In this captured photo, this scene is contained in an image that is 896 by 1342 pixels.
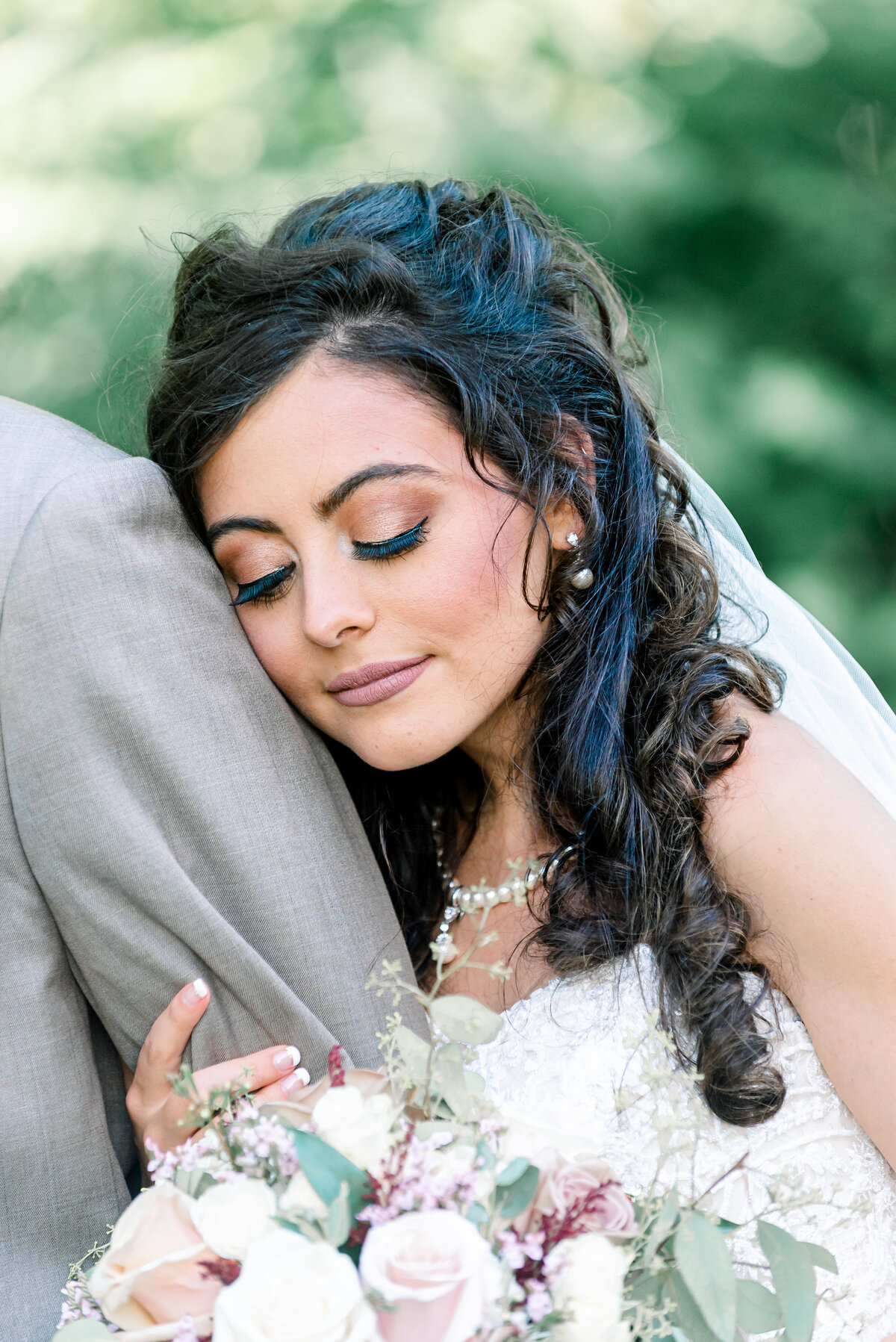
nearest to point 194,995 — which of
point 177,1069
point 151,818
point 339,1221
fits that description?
point 177,1069

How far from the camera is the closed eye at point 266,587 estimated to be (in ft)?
6.64

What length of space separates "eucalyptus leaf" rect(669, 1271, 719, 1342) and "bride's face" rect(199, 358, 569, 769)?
1098mm

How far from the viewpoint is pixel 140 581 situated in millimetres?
1809

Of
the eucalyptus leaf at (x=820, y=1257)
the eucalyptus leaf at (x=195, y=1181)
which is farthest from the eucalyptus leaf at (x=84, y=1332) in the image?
the eucalyptus leaf at (x=820, y=1257)

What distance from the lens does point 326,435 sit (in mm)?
1956

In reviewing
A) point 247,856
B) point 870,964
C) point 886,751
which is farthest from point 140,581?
point 886,751

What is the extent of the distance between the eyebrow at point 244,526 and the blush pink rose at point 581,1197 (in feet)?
3.80

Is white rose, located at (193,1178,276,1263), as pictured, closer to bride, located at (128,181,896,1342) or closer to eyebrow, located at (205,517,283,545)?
bride, located at (128,181,896,1342)

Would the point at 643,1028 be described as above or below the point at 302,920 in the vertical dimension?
below

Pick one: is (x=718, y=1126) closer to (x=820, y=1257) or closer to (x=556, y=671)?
(x=820, y=1257)

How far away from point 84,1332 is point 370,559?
1191 mm

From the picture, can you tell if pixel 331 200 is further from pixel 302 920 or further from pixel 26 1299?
pixel 26 1299

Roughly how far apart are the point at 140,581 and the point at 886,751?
150cm

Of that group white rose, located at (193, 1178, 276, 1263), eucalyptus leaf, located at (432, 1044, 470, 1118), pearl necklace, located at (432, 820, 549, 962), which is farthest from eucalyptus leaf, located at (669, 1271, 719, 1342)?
pearl necklace, located at (432, 820, 549, 962)
